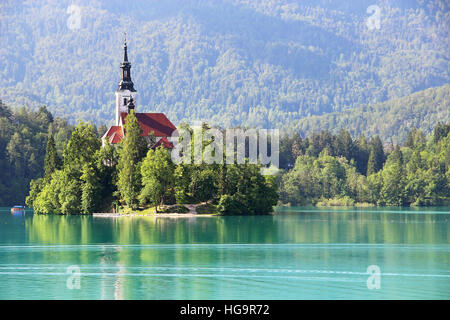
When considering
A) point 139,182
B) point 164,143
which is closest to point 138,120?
point 164,143

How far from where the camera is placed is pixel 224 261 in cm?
4978

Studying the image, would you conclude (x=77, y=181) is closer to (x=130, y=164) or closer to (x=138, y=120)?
(x=130, y=164)

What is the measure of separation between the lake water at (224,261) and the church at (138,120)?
42053 millimetres

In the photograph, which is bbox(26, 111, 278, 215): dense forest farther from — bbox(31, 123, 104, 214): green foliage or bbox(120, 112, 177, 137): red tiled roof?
bbox(120, 112, 177, 137): red tiled roof

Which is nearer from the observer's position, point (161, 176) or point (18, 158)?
point (161, 176)

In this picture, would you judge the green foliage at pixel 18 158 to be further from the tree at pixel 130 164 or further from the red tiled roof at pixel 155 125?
the tree at pixel 130 164

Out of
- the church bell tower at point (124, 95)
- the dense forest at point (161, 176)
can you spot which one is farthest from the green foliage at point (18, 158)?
the church bell tower at point (124, 95)

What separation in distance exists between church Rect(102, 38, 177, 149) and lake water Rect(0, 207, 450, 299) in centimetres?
4205

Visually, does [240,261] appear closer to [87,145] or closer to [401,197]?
[87,145]

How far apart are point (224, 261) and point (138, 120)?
81.8 metres

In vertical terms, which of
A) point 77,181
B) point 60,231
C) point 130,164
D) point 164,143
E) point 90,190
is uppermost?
point 164,143

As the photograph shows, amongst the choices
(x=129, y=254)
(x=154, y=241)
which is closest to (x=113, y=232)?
(x=154, y=241)

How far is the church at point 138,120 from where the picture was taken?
124 metres
